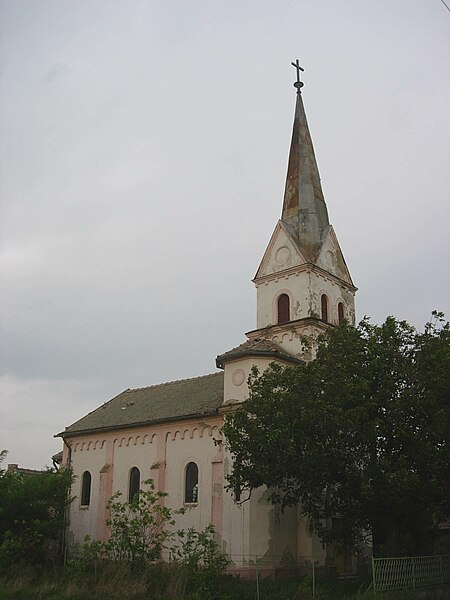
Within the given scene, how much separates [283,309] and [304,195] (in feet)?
23.6

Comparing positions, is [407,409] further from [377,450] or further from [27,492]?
[27,492]

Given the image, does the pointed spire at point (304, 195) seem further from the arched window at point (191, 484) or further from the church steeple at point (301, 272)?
the arched window at point (191, 484)

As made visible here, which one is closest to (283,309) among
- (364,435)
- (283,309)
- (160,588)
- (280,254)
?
(283,309)

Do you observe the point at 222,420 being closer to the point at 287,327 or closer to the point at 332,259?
the point at 287,327

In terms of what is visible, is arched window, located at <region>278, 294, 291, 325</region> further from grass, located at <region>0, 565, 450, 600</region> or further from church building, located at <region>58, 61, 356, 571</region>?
grass, located at <region>0, 565, 450, 600</region>

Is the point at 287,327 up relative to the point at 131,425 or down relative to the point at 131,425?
up

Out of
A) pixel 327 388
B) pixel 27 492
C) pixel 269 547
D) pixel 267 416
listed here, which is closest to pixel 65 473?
pixel 27 492

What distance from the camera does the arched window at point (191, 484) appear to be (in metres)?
30.9

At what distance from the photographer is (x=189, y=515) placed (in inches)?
1200

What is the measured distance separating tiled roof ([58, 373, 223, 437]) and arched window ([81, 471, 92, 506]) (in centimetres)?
256

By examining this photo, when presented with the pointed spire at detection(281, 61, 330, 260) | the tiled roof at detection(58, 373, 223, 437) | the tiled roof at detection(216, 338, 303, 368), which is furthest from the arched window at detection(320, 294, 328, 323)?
the tiled roof at detection(58, 373, 223, 437)

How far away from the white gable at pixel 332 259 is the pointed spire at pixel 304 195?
396mm

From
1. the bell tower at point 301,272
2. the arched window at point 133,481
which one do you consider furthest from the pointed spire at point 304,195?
the arched window at point 133,481

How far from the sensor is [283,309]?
112 ft
